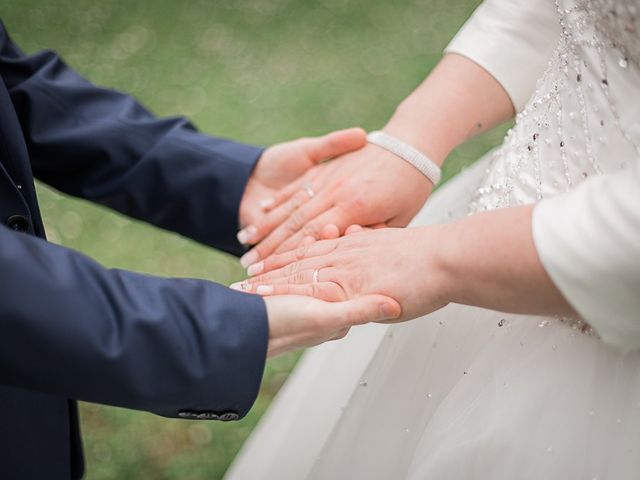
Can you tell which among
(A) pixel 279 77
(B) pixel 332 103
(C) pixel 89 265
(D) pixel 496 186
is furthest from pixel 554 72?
(A) pixel 279 77

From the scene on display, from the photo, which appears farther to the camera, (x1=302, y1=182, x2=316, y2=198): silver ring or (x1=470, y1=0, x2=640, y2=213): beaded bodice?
(x1=302, y1=182, x2=316, y2=198): silver ring

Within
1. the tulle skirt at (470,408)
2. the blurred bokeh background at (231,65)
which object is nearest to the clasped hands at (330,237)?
the tulle skirt at (470,408)

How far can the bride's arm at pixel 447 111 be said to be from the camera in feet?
4.38

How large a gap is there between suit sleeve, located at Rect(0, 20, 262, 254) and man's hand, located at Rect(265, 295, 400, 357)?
1.57ft

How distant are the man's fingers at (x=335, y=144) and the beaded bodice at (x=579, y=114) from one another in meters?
0.30

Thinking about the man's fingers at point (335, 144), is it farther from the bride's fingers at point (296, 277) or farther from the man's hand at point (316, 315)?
the man's hand at point (316, 315)

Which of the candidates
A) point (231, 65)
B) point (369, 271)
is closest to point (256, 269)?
point (369, 271)

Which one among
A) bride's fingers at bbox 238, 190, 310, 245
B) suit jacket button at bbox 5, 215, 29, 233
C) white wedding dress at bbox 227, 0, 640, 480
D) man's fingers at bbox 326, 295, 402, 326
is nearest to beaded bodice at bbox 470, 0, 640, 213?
white wedding dress at bbox 227, 0, 640, 480

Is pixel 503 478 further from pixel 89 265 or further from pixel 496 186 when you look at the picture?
pixel 89 265

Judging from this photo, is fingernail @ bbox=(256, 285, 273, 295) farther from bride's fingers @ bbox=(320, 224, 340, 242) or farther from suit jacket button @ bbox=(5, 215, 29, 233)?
suit jacket button @ bbox=(5, 215, 29, 233)

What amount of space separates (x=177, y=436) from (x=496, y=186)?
1.37 metres

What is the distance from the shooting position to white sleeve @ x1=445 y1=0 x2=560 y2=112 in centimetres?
132

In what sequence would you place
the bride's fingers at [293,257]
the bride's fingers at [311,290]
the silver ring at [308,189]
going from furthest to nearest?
the silver ring at [308,189] → the bride's fingers at [293,257] → the bride's fingers at [311,290]

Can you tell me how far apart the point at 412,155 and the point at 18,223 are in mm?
636
